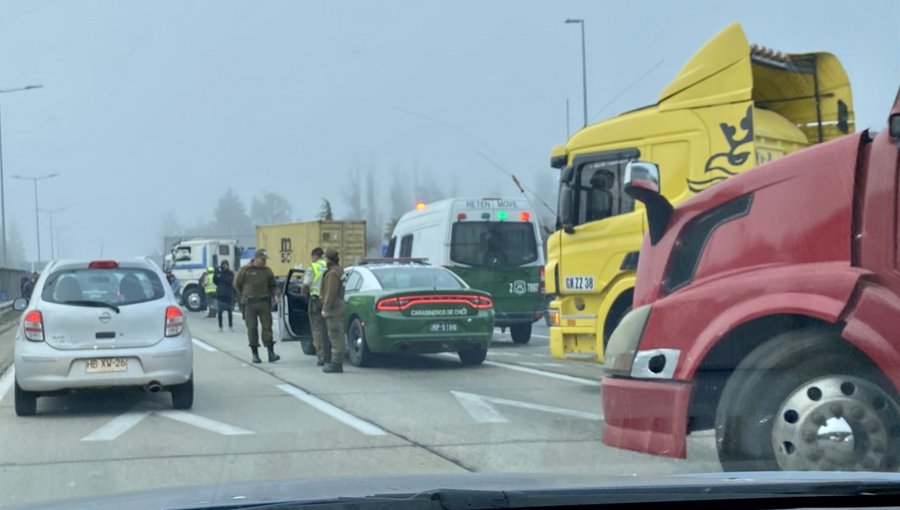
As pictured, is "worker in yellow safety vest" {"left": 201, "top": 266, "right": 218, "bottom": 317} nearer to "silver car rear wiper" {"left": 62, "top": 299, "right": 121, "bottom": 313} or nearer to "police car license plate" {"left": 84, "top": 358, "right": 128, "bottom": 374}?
"silver car rear wiper" {"left": 62, "top": 299, "right": 121, "bottom": 313}

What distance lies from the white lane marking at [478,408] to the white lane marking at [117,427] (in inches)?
119

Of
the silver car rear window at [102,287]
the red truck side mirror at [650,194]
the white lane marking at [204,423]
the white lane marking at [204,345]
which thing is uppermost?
the red truck side mirror at [650,194]

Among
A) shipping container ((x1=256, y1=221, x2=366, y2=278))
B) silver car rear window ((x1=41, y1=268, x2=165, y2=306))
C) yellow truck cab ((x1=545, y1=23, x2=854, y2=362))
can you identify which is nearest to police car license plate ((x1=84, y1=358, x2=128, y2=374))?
silver car rear window ((x1=41, y1=268, x2=165, y2=306))

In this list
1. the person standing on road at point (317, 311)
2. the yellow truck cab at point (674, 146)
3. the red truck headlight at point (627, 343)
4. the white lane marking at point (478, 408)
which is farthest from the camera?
the person standing on road at point (317, 311)

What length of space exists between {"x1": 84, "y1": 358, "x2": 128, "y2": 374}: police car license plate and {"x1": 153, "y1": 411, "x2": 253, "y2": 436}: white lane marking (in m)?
0.56

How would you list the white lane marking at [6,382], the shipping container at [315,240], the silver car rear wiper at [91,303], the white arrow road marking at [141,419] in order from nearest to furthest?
the white arrow road marking at [141,419]
the silver car rear wiper at [91,303]
the white lane marking at [6,382]
the shipping container at [315,240]

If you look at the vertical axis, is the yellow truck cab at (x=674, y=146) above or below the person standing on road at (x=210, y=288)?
above

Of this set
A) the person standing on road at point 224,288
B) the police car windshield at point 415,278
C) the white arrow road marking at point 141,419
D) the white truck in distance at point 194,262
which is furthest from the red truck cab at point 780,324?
the white truck in distance at point 194,262

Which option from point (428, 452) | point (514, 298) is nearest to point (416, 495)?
point (428, 452)

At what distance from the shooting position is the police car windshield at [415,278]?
15.1m

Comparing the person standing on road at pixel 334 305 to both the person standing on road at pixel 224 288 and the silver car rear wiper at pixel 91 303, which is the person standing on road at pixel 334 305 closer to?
the silver car rear wiper at pixel 91 303

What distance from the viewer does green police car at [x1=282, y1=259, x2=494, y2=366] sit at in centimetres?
1423

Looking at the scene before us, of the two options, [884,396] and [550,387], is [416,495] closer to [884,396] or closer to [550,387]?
[884,396]

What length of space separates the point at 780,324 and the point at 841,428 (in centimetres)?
64
